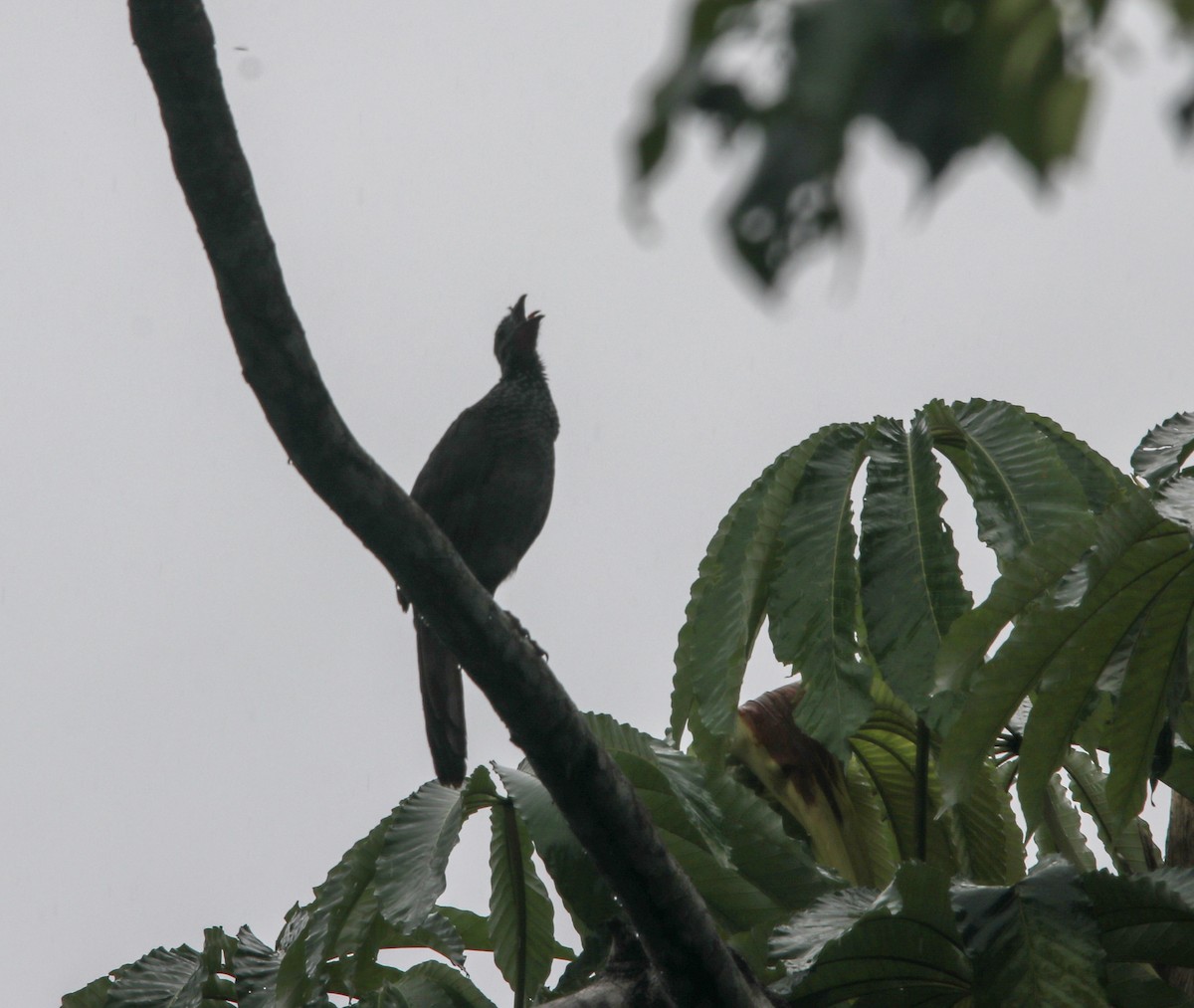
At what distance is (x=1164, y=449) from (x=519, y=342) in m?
2.78

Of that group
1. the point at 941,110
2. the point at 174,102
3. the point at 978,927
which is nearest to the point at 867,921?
the point at 978,927

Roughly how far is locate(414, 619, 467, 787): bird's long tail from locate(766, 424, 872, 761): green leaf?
1300mm

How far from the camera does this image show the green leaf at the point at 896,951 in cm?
229

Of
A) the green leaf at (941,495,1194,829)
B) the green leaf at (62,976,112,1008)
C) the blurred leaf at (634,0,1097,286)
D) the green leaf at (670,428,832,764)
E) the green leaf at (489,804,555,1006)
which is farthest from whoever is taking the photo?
the green leaf at (62,976,112,1008)

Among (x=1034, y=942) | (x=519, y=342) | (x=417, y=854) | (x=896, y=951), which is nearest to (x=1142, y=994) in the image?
(x=1034, y=942)

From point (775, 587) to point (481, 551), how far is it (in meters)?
2.07

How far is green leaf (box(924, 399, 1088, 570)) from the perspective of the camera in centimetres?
255

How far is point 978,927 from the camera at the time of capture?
91.1 inches

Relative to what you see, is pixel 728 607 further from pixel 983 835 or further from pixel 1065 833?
pixel 1065 833

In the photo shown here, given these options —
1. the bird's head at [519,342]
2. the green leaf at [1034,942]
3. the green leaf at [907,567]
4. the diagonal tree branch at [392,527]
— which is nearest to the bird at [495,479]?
the bird's head at [519,342]

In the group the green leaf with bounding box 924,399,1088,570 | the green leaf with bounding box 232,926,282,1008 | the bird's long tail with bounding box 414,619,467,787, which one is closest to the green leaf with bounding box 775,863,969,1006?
the green leaf with bounding box 924,399,1088,570

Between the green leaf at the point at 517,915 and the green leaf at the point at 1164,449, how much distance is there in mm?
1514

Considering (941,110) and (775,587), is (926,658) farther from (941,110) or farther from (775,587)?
(941,110)

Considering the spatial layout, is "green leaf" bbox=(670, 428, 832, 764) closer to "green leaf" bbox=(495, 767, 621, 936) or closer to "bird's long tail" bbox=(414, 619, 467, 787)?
"green leaf" bbox=(495, 767, 621, 936)
